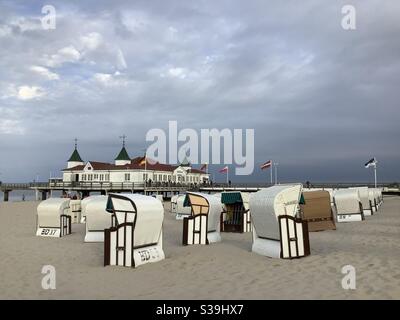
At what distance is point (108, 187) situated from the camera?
55.2 meters

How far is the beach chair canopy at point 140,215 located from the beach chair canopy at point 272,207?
2.88 metres

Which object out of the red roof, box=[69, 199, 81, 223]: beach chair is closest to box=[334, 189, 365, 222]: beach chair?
box=[69, 199, 81, 223]: beach chair

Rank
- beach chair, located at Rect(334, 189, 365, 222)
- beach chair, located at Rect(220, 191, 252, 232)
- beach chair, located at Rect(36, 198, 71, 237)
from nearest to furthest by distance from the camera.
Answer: beach chair, located at Rect(36, 198, 71, 237), beach chair, located at Rect(220, 191, 252, 232), beach chair, located at Rect(334, 189, 365, 222)

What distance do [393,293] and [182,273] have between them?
459 centimetres

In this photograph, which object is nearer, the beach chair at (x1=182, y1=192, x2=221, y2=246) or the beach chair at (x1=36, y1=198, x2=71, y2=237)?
the beach chair at (x1=182, y1=192, x2=221, y2=246)

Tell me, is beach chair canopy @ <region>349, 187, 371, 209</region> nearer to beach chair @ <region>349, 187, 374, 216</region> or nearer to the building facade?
beach chair @ <region>349, 187, 374, 216</region>

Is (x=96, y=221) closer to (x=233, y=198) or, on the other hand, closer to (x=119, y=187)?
(x=233, y=198)

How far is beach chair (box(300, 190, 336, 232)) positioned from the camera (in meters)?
17.2

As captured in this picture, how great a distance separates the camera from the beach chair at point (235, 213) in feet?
60.6

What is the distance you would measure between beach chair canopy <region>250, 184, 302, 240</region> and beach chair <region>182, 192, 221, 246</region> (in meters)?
2.83

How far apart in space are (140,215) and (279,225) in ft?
12.5

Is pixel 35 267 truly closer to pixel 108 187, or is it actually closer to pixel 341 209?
pixel 341 209

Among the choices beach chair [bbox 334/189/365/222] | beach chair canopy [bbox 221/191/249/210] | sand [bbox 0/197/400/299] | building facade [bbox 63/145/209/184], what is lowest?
sand [bbox 0/197/400/299]

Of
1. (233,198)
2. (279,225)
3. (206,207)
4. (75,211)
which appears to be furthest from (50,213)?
(279,225)
